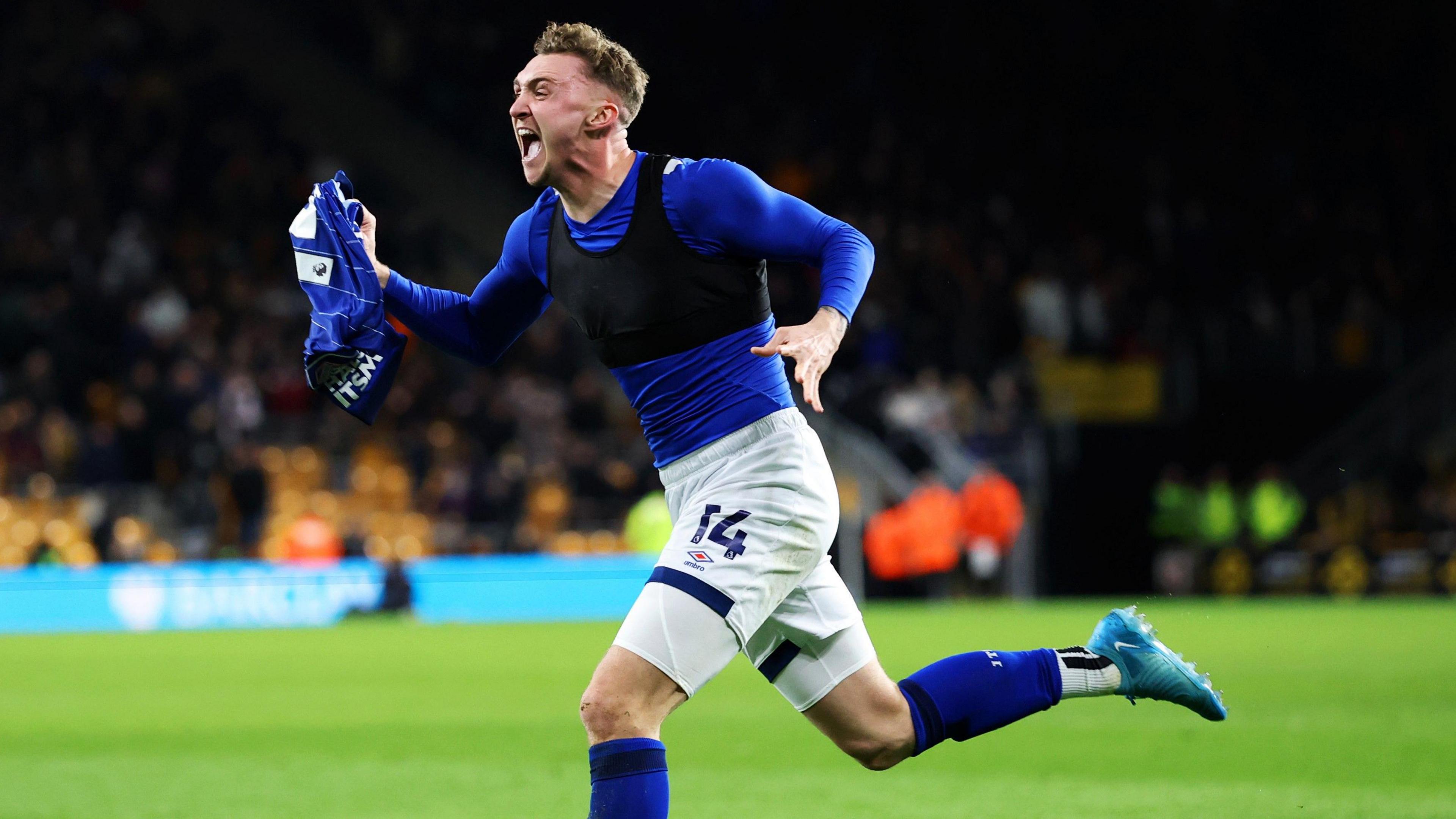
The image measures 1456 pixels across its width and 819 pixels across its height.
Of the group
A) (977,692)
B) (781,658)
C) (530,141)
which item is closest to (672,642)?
(781,658)


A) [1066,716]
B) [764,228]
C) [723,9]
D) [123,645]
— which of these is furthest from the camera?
[723,9]

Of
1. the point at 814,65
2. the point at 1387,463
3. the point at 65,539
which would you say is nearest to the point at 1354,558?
the point at 1387,463

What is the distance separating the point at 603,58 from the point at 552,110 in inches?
8.6

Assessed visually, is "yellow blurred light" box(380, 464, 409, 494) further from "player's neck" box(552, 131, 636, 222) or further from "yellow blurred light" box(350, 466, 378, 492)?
"player's neck" box(552, 131, 636, 222)

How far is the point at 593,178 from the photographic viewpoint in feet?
16.0

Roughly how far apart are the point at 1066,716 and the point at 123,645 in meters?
9.40

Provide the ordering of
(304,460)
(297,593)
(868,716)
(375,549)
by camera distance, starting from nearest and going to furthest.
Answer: (868,716), (297,593), (375,549), (304,460)

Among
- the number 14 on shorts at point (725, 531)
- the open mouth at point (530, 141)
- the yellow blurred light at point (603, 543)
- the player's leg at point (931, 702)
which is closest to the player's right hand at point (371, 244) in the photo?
the open mouth at point (530, 141)

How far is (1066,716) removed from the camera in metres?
9.80

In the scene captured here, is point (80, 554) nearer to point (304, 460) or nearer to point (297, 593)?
point (297, 593)

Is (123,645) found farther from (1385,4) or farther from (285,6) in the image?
(1385,4)

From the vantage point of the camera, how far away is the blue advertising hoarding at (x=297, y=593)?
1867 cm

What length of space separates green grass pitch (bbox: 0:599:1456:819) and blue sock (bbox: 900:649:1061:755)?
112 cm

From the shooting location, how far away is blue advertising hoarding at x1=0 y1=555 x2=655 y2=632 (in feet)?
61.3
